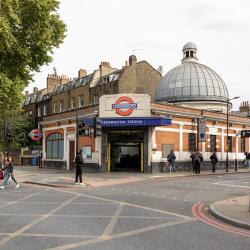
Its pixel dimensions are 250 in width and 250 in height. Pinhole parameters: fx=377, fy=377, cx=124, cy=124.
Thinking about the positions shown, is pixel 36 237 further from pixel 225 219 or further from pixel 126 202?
pixel 126 202

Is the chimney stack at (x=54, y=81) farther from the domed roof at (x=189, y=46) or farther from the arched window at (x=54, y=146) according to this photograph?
the arched window at (x=54, y=146)

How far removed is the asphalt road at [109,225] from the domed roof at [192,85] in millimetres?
25936

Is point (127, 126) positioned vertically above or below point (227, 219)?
above

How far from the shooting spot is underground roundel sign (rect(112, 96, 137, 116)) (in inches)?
1101

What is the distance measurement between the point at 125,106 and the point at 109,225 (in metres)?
19.3

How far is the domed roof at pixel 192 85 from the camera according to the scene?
39656 mm

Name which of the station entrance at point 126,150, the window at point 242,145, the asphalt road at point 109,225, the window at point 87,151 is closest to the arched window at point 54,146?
the window at point 87,151

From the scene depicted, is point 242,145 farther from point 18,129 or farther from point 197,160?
point 18,129

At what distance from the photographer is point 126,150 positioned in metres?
29.9

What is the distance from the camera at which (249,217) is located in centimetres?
986

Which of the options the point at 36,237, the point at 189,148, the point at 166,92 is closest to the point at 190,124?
the point at 189,148

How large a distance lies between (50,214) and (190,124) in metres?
22.3

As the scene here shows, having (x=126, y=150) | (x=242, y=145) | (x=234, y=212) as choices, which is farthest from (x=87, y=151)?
(x=234, y=212)

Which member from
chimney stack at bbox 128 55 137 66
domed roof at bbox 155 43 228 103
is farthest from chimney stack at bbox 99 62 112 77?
domed roof at bbox 155 43 228 103
